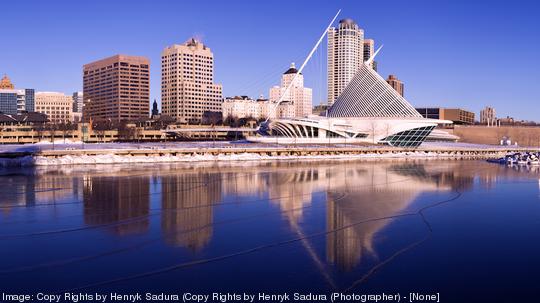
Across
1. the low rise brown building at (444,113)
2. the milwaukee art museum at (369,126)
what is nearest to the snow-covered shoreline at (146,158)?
the milwaukee art museum at (369,126)

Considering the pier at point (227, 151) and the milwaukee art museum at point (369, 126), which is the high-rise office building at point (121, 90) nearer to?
the milwaukee art museum at point (369, 126)

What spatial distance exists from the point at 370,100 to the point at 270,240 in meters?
72.4

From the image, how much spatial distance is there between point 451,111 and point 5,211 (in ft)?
496

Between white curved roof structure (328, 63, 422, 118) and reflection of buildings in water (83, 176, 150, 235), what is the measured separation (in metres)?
57.6

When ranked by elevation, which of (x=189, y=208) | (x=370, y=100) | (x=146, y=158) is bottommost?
(x=189, y=208)

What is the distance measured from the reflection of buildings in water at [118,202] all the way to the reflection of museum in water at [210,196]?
0.03 m

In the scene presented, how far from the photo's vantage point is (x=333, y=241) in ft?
41.0

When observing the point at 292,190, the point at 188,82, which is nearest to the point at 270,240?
the point at 292,190

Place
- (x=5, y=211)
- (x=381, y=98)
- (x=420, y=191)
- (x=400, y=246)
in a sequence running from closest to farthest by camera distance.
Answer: (x=400, y=246), (x=5, y=211), (x=420, y=191), (x=381, y=98)

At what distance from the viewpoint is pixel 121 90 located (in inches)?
6831

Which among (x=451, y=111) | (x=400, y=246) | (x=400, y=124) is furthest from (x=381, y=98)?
(x=451, y=111)

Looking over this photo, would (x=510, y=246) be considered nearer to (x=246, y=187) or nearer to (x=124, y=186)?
(x=246, y=187)

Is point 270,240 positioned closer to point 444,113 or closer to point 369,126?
point 369,126

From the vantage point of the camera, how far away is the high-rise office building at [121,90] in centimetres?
17350
